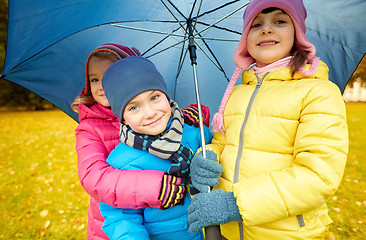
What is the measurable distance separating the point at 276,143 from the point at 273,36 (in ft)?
2.02

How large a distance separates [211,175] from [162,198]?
0.33 meters

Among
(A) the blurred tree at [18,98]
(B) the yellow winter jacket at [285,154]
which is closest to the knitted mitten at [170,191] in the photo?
(B) the yellow winter jacket at [285,154]

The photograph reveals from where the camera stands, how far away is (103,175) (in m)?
1.44

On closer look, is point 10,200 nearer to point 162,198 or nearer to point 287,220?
point 162,198

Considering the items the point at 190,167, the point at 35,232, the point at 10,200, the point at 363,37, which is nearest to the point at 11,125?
the point at 10,200

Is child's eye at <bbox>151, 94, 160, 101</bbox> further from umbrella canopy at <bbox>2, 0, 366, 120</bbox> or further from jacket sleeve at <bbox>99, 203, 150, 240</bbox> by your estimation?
jacket sleeve at <bbox>99, 203, 150, 240</bbox>

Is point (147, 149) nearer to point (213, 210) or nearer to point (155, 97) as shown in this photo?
point (155, 97)

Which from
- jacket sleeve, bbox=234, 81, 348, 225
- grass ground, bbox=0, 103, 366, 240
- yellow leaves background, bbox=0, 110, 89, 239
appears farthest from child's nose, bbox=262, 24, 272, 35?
yellow leaves background, bbox=0, 110, 89, 239

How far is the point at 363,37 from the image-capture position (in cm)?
179

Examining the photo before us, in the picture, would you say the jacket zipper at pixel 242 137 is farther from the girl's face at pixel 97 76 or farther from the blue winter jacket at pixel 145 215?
the girl's face at pixel 97 76

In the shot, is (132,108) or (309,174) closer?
(309,174)

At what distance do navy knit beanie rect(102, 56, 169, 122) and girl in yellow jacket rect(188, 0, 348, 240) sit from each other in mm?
517

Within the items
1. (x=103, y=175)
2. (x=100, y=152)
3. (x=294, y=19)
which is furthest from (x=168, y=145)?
(x=294, y=19)

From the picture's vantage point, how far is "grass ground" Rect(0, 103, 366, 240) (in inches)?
120
